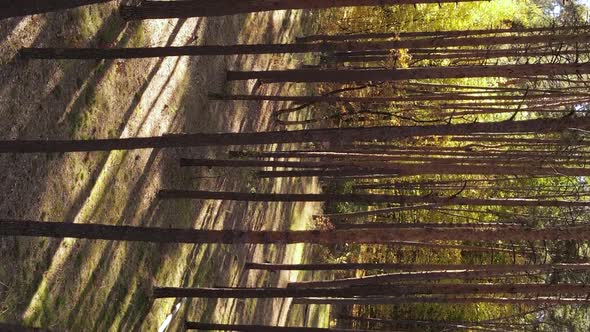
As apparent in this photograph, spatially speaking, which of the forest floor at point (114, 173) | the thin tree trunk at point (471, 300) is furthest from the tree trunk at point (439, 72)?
the thin tree trunk at point (471, 300)

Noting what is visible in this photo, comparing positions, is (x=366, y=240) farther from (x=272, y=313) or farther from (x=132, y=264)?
(x=272, y=313)

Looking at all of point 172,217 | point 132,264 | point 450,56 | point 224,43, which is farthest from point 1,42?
point 450,56

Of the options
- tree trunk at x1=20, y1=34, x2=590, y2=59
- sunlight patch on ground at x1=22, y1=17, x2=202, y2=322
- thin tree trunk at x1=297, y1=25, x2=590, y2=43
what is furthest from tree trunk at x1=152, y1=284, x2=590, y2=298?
thin tree trunk at x1=297, y1=25, x2=590, y2=43

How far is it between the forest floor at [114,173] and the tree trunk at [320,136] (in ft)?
1.14

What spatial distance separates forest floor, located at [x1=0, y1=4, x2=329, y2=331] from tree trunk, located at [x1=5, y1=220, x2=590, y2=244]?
0.46 meters

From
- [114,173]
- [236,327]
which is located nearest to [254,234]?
[114,173]

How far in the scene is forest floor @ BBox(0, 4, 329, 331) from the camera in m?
5.12

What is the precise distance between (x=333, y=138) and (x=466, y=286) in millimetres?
2466

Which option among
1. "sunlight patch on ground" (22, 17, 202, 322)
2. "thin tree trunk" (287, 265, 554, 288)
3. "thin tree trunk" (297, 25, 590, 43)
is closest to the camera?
"sunlight patch on ground" (22, 17, 202, 322)

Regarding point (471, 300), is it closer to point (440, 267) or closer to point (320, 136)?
point (440, 267)

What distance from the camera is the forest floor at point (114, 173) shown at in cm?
512

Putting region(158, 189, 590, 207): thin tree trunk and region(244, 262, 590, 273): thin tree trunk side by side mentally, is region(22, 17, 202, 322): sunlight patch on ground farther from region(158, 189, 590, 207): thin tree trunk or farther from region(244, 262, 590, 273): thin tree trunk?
region(244, 262, 590, 273): thin tree trunk

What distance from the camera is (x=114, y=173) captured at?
21.1 ft

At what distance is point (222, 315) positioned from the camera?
30.6 feet
